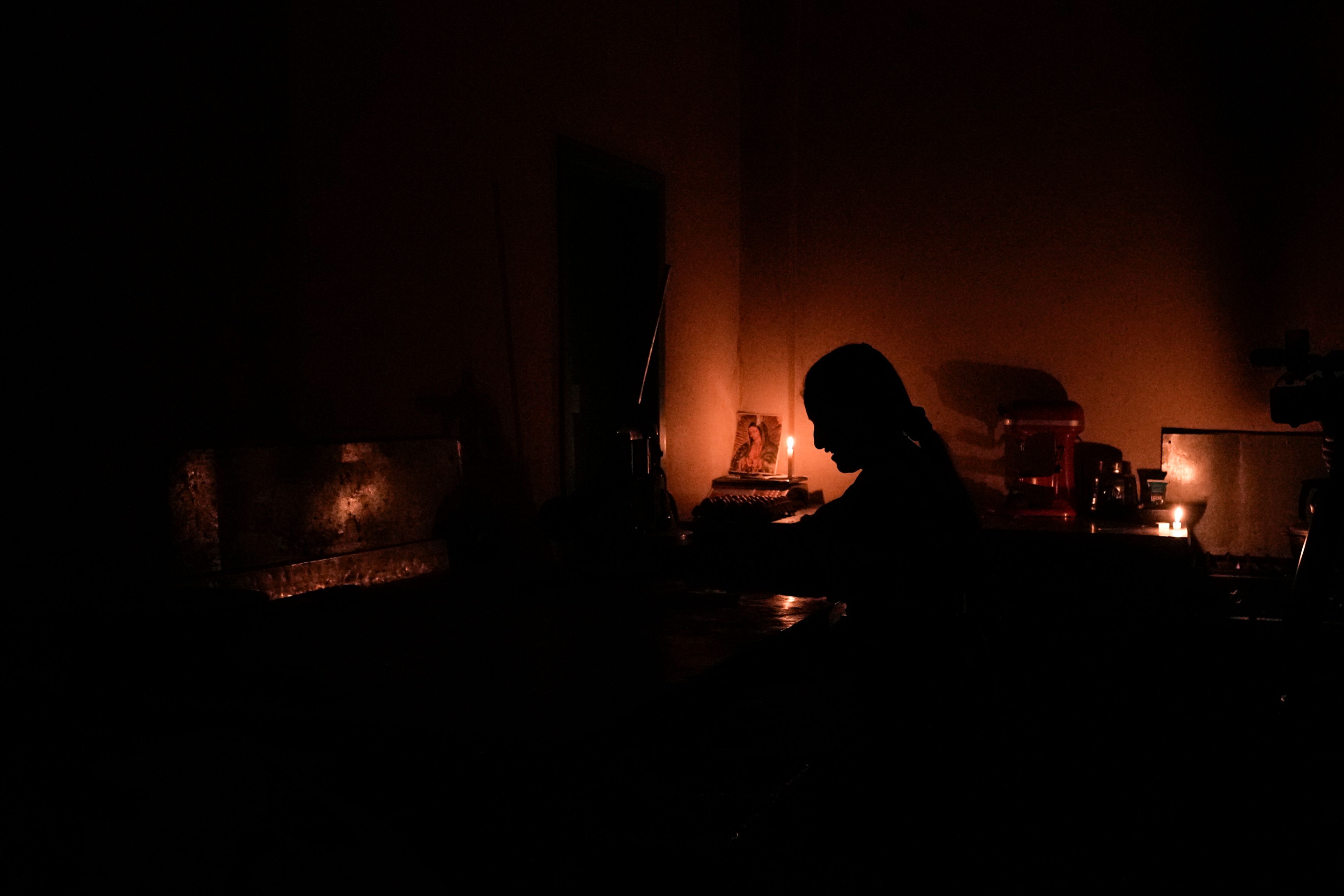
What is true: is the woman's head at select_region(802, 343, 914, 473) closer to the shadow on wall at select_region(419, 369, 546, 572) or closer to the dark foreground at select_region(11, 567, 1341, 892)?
the dark foreground at select_region(11, 567, 1341, 892)

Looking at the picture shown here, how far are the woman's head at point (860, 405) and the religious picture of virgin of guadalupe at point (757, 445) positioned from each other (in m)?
2.54

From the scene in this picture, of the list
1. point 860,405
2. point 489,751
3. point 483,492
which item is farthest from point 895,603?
point 483,492

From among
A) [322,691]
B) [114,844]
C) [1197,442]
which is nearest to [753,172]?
[1197,442]

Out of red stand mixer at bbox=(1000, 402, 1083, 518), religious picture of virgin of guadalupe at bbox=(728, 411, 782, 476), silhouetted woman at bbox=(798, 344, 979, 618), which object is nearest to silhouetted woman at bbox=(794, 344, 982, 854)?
silhouetted woman at bbox=(798, 344, 979, 618)

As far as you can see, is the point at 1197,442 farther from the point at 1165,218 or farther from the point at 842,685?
the point at 842,685

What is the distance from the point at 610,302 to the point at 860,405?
2.35 m

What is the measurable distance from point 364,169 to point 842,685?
5.70ft

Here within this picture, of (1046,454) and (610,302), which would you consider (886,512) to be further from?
(1046,454)

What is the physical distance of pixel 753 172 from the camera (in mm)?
4664

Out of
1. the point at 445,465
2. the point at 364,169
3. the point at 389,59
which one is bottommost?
the point at 445,465

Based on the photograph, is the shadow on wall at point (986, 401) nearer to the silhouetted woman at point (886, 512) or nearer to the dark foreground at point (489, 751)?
the dark foreground at point (489, 751)

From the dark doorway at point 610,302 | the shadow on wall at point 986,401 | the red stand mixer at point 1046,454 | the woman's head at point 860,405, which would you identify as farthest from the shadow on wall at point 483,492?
the shadow on wall at point 986,401

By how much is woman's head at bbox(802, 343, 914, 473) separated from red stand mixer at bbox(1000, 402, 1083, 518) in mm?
2308

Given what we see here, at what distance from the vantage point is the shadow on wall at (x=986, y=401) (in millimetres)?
4227
